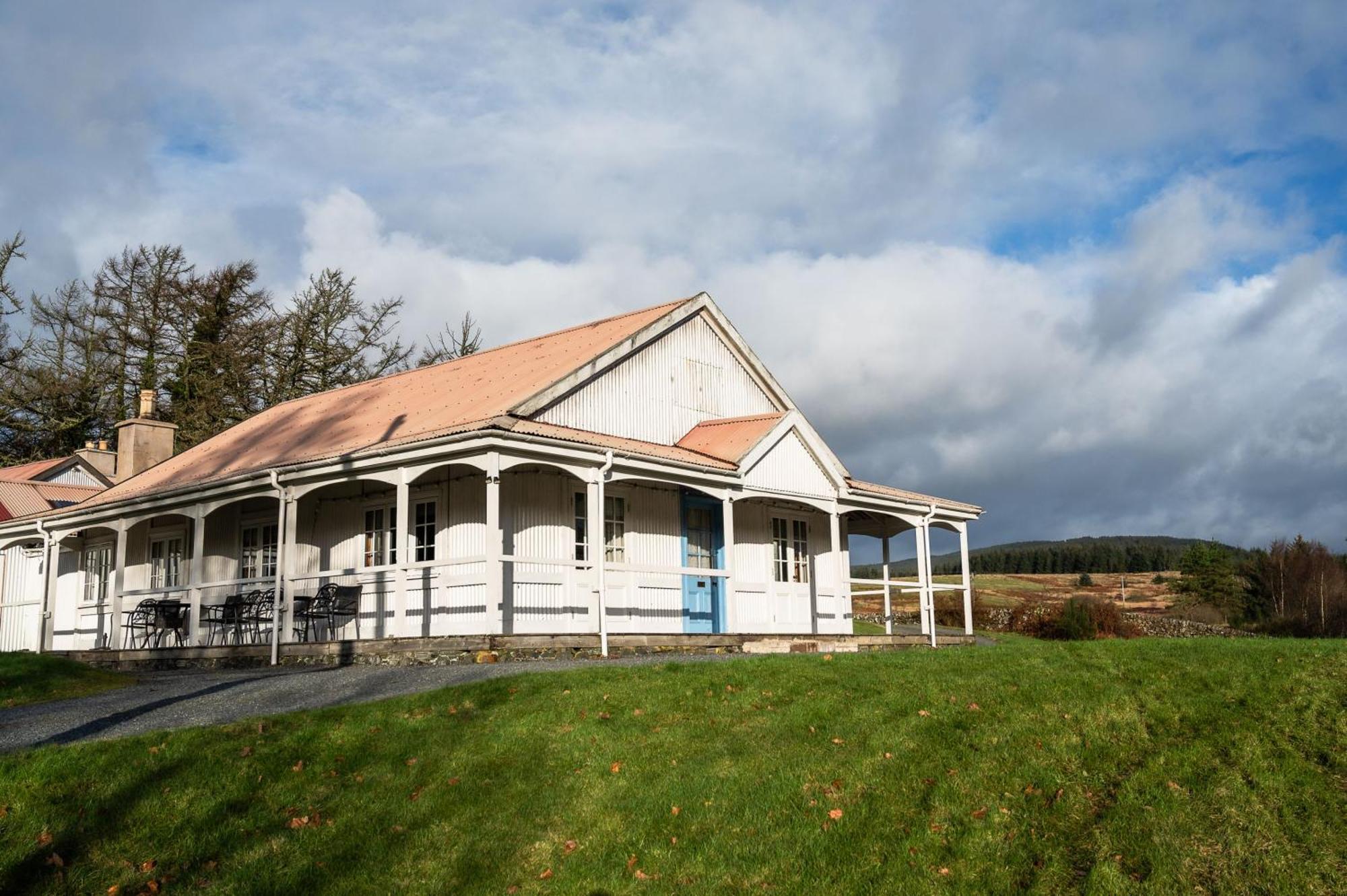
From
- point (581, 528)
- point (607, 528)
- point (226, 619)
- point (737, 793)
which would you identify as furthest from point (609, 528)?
point (737, 793)

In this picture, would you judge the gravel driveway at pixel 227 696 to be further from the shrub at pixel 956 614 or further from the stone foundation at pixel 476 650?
the shrub at pixel 956 614

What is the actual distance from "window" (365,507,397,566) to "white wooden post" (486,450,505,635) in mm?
3806

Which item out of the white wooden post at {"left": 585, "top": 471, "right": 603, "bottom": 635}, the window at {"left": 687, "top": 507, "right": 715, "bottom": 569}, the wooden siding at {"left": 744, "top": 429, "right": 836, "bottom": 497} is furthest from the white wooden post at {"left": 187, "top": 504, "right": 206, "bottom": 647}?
the wooden siding at {"left": 744, "top": 429, "right": 836, "bottom": 497}

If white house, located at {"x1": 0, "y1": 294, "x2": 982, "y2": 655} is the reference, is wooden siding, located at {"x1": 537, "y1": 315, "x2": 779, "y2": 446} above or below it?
above

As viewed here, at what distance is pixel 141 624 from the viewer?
22.2 meters

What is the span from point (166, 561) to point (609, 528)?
35.4ft

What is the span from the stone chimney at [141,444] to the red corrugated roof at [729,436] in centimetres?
1562

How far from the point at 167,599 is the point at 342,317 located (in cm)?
2413

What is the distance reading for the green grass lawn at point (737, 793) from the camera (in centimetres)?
809

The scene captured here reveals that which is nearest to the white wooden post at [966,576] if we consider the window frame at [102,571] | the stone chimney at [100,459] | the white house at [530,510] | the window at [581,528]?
the white house at [530,510]

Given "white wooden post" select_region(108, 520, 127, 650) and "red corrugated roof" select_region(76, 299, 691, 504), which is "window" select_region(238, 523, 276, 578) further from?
"white wooden post" select_region(108, 520, 127, 650)

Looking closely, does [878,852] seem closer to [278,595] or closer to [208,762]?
[208,762]

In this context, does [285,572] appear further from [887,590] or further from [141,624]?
[887,590]

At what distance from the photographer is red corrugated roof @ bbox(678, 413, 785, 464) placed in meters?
19.9
